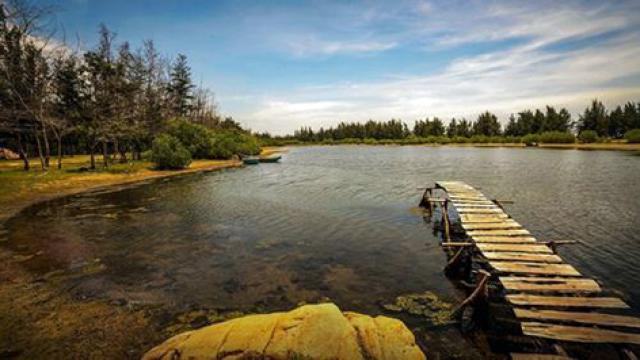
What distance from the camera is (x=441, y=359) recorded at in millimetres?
5715

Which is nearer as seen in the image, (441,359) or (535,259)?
(441,359)

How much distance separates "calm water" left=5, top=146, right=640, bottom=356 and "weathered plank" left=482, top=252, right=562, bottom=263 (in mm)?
1322

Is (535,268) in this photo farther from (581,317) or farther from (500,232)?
(500,232)

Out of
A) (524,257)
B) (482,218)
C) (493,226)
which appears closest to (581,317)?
(524,257)

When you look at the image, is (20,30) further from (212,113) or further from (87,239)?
(212,113)

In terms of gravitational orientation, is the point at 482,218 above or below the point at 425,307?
above

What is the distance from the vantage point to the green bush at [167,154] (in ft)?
117

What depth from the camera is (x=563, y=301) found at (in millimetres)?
6012

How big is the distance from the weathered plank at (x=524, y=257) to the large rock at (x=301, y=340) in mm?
4182

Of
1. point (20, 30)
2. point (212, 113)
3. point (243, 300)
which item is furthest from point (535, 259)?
point (212, 113)

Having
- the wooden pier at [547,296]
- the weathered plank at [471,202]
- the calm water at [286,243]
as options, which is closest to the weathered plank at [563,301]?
the wooden pier at [547,296]

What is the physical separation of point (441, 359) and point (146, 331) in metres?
5.51

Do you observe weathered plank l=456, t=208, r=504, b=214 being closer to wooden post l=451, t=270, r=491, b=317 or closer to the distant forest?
wooden post l=451, t=270, r=491, b=317

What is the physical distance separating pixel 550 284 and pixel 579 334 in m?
1.50
